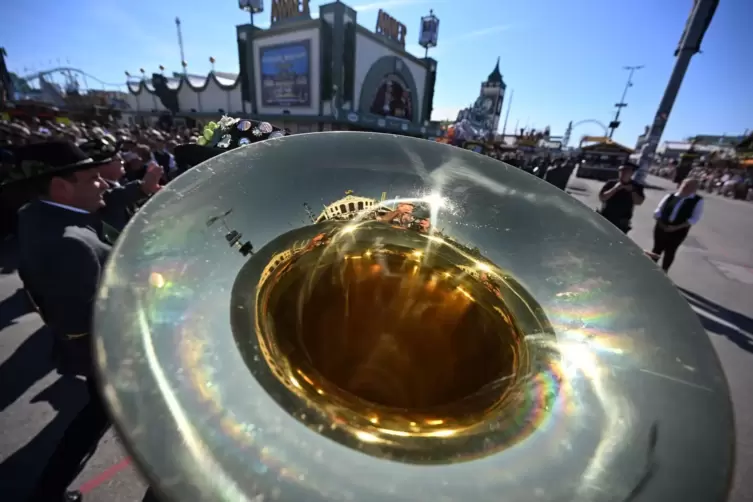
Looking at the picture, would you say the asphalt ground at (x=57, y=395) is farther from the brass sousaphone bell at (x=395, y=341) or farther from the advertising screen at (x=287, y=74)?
the advertising screen at (x=287, y=74)

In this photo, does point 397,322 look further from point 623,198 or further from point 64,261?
point 623,198

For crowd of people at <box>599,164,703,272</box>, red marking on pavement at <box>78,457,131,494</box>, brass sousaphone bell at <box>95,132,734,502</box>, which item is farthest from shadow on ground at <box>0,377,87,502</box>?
crowd of people at <box>599,164,703,272</box>

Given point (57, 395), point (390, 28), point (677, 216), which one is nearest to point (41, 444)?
point (57, 395)

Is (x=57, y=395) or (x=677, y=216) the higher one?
(x=677, y=216)

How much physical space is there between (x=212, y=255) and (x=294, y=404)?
436 mm

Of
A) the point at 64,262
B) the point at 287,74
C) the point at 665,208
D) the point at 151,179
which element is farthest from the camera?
the point at 287,74

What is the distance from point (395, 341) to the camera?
135 cm

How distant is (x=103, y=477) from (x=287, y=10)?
21.9 meters

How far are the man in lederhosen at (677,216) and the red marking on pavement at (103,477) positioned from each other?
4981 mm

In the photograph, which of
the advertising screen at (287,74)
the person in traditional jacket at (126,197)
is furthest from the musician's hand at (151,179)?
the advertising screen at (287,74)

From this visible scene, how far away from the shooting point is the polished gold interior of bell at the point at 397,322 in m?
1.00

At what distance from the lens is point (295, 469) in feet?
1.94

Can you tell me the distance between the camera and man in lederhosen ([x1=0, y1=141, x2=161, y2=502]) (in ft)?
3.86

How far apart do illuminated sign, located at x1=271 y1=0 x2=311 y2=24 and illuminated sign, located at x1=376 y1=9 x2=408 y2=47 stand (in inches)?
156
